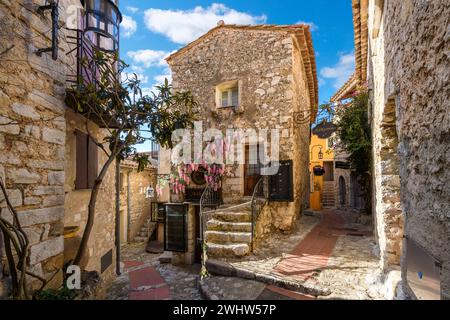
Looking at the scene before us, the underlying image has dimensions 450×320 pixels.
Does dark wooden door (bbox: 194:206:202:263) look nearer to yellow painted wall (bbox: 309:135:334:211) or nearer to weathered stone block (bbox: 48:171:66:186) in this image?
weathered stone block (bbox: 48:171:66:186)

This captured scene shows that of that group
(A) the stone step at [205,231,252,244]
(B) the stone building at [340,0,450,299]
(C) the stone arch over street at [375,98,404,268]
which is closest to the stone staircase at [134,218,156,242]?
(A) the stone step at [205,231,252,244]

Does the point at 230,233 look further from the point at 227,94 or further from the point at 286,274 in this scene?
the point at 227,94

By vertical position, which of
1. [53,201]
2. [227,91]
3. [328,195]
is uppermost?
[227,91]

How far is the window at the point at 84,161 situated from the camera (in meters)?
3.62

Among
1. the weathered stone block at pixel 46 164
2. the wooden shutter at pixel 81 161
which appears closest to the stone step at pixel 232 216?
the wooden shutter at pixel 81 161

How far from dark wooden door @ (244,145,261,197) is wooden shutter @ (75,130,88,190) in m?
5.22

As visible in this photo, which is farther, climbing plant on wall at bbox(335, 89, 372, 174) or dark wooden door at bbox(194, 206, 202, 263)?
dark wooden door at bbox(194, 206, 202, 263)

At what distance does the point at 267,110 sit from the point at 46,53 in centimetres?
599

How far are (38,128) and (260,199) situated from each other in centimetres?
555

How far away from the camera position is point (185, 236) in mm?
7746

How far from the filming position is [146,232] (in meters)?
12.3

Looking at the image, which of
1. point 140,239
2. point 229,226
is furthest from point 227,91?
point 140,239

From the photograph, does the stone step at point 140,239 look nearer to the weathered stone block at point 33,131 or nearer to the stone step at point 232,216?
the stone step at point 232,216

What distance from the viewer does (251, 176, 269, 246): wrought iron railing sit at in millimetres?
5862
